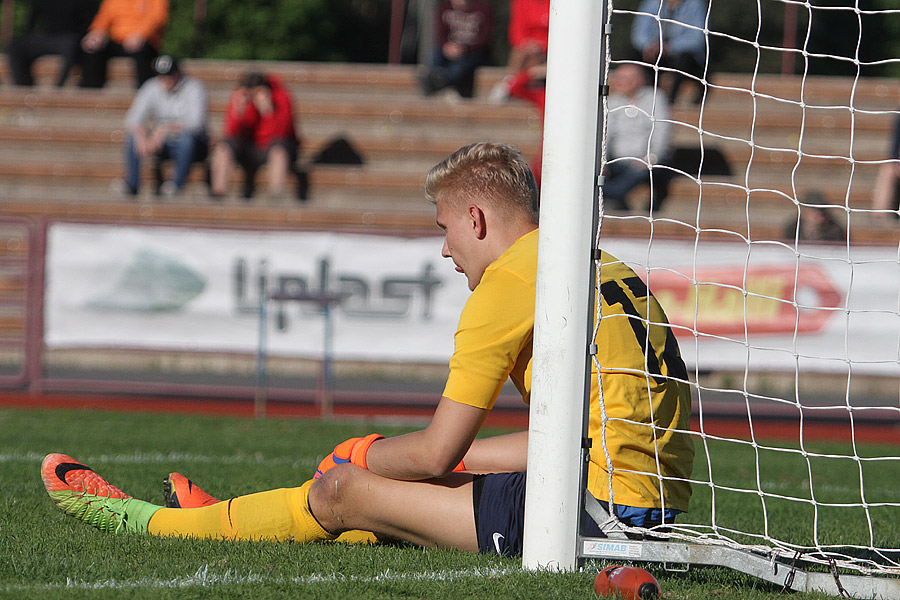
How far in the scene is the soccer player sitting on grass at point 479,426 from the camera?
3082 mm

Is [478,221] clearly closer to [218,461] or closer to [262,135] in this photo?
[218,461]

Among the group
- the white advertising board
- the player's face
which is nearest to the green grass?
the player's face

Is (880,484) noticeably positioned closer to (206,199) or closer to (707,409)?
(707,409)

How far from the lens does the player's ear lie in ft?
10.8

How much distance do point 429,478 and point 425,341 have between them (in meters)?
6.16

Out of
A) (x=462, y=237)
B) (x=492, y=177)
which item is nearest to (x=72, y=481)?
(x=462, y=237)

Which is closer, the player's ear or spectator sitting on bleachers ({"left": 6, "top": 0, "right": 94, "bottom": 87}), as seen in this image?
the player's ear

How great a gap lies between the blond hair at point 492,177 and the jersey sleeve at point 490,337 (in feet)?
0.83

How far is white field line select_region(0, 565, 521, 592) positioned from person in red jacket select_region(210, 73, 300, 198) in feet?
34.0

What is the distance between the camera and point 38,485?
4562 millimetres

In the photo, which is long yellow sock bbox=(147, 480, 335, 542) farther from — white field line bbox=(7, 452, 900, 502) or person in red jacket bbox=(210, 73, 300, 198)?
person in red jacket bbox=(210, 73, 300, 198)

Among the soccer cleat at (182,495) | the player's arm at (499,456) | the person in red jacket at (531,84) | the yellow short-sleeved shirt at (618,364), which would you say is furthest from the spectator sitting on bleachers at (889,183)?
the soccer cleat at (182,495)

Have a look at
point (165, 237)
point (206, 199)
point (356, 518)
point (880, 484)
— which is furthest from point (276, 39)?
point (356, 518)

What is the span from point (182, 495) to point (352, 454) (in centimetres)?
74
